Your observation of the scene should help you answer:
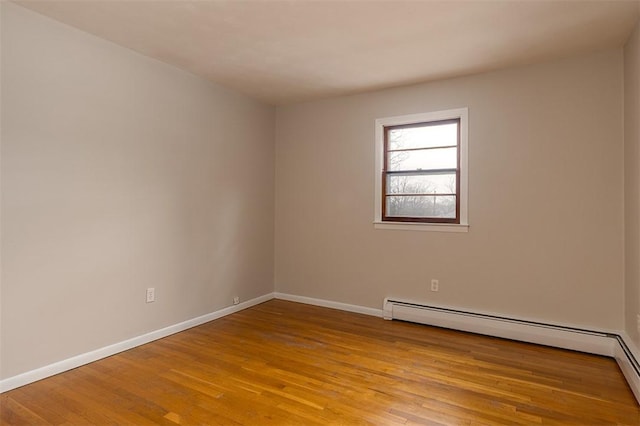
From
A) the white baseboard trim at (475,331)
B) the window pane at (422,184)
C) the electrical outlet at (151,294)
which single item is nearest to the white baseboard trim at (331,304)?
the white baseboard trim at (475,331)

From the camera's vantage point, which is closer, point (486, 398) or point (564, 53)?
point (486, 398)

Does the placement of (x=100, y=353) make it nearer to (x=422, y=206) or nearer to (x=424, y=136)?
(x=422, y=206)

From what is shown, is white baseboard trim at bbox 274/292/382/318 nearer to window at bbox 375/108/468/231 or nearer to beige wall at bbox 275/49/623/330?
beige wall at bbox 275/49/623/330

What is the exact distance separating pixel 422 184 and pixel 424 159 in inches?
10.6

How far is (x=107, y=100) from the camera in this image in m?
2.99

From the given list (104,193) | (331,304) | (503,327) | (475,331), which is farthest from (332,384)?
(104,193)

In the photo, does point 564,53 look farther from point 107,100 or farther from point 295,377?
point 107,100

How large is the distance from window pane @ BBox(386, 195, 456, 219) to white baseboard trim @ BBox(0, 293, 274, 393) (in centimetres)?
218

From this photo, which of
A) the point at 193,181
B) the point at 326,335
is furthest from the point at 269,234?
the point at 326,335

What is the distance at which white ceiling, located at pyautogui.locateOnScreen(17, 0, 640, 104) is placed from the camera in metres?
2.44

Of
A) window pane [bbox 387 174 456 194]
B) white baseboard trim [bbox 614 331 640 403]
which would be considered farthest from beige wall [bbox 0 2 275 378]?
white baseboard trim [bbox 614 331 640 403]

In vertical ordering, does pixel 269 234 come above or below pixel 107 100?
below

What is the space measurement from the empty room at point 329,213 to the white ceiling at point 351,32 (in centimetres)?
2

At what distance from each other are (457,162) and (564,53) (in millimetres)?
1256
